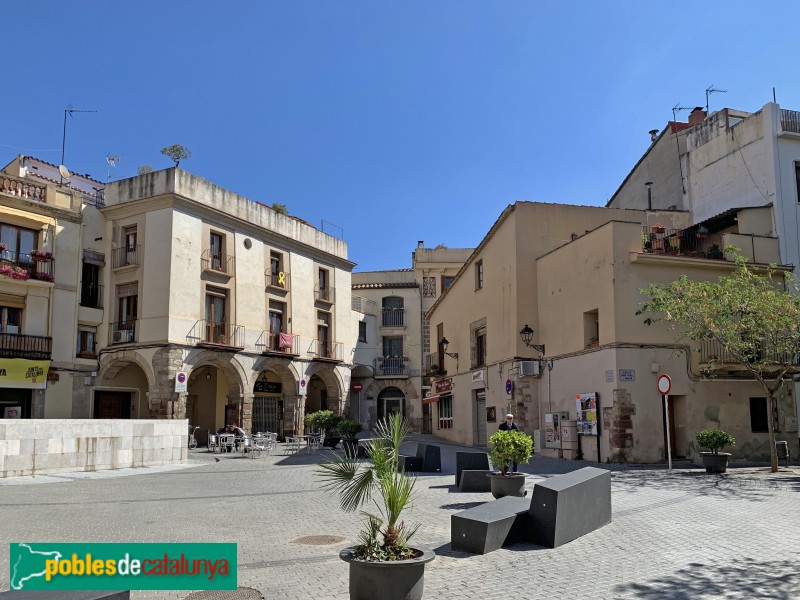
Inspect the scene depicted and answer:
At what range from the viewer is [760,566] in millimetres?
7336

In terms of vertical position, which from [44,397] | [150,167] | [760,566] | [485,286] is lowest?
[760,566]

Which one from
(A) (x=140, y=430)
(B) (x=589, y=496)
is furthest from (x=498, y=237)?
(B) (x=589, y=496)

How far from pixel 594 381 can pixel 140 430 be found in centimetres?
1333

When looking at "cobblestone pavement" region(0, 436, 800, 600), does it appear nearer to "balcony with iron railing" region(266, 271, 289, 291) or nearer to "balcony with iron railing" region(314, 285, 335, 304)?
"balcony with iron railing" region(266, 271, 289, 291)

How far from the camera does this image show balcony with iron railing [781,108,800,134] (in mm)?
24047

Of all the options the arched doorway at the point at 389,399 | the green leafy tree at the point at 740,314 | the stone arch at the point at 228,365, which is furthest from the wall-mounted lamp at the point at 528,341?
the arched doorway at the point at 389,399

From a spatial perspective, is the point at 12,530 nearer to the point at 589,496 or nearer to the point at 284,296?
the point at 589,496

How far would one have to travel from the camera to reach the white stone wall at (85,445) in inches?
639

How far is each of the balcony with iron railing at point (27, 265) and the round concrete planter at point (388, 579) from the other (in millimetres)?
24648

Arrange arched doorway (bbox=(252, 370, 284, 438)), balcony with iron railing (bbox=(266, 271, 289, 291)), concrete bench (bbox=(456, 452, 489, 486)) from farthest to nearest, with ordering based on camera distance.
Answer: arched doorway (bbox=(252, 370, 284, 438))
balcony with iron railing (bbox=(266, 271, 289, 291))
concrete bench (bbox=(456, 452, 489, 486))

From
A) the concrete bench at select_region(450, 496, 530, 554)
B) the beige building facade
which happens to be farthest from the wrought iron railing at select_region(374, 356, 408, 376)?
the concrete bench at select_region(450, 496, 530, 554)

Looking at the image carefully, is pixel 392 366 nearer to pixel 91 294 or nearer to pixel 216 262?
pixel 216 262

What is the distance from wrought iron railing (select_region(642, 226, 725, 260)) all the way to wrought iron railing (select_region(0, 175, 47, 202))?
74.4 feet

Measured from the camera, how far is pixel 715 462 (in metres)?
16.6
